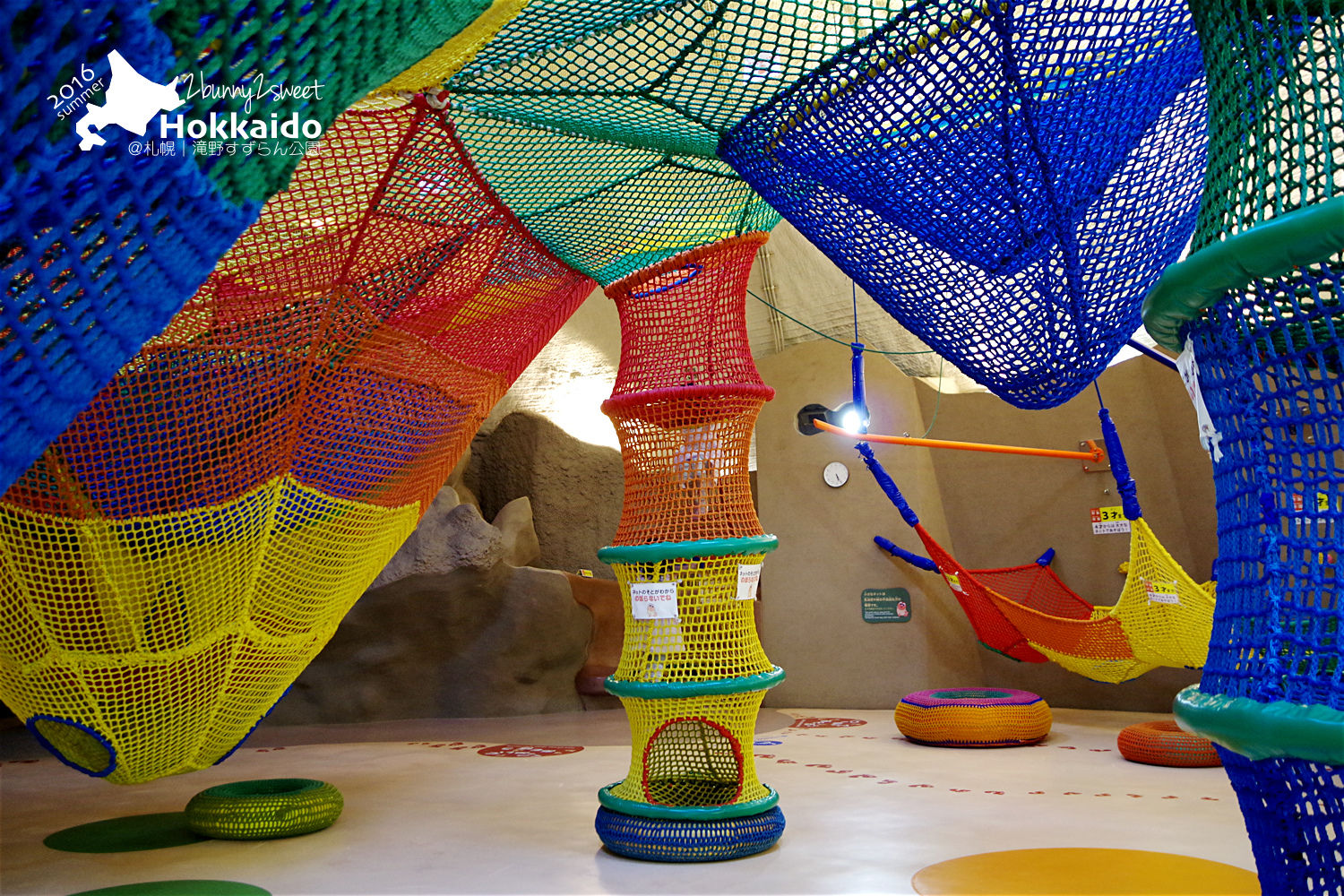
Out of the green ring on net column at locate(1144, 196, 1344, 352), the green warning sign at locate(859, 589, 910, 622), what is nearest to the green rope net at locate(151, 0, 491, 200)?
the green ring on net column at locate(1144, 196, 1344, 352)

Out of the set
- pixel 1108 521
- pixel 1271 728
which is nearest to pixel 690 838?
pixel 1271 728

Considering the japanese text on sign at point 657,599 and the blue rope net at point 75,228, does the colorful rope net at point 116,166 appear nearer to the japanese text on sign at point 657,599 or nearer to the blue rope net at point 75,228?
the blue rope net at point 75,228

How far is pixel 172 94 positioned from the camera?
656 millimetres

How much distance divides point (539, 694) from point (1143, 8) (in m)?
6.28

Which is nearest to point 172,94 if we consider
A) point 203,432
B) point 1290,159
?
point 1290,159

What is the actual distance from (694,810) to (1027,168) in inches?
79.8

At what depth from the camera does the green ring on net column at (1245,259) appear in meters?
0.68

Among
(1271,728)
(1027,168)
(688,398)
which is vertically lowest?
(1271,728)

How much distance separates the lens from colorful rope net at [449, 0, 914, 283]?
6.27 ft

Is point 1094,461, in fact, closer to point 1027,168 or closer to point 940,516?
point 940,516

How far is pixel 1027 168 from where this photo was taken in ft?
5.35

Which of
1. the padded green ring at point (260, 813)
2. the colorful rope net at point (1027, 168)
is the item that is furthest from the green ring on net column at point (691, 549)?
the padded green ring at point (260, 813)

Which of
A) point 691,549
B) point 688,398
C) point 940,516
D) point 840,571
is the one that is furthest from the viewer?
point 940,516

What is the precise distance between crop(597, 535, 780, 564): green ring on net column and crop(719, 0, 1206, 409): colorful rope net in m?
1.18
